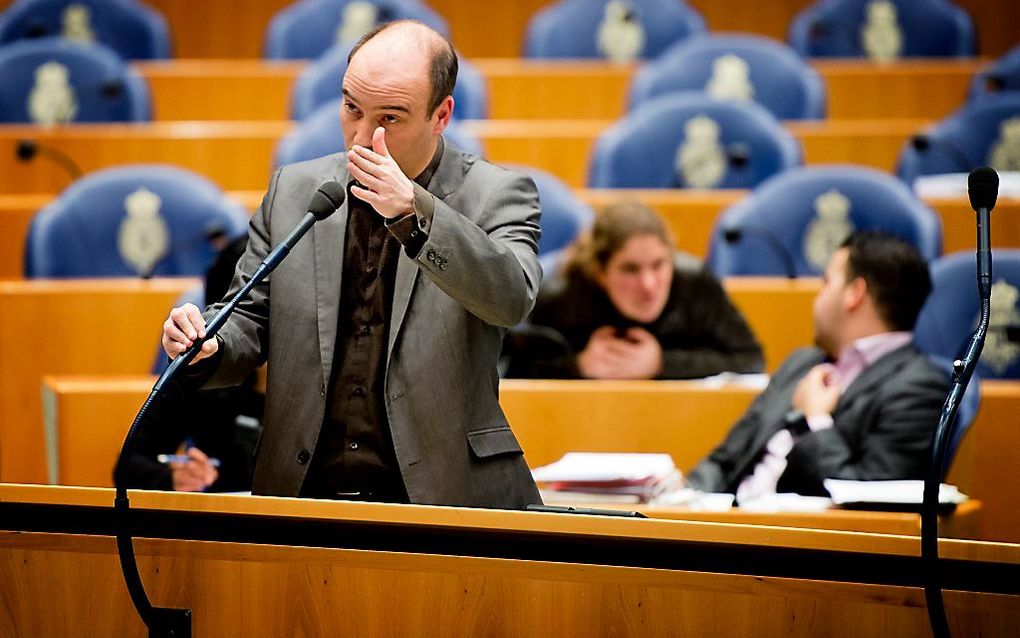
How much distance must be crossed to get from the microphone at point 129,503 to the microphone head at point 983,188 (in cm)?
59

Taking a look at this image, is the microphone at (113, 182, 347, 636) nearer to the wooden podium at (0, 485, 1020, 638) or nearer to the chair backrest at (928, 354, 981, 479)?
the wooden podium at (0, 485, 1020, 638)

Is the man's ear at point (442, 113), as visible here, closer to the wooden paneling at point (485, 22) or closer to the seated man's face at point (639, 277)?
the seated man's face at point (639, 277)

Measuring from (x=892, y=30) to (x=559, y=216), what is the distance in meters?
2.01

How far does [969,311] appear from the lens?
2693 mm

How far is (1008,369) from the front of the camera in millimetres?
2746

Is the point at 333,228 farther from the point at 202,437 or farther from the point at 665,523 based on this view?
the point at 202,437

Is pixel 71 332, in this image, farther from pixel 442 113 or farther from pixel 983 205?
pixel 983 205

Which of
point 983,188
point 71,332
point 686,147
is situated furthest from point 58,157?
point 983,188

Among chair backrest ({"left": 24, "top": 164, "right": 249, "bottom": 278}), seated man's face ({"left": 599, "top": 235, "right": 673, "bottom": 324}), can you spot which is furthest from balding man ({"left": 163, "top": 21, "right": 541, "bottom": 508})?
chair backrest ({"left": 24, "top": 164, "right": 249, "bottom": 278})

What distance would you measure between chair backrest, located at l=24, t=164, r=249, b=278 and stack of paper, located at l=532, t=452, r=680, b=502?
4.55 feet

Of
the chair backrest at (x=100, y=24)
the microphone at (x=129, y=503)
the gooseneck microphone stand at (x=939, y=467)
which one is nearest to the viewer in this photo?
the gooseneck microphone stand at (x=939, y=467)

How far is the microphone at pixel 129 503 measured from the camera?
4.14 ft

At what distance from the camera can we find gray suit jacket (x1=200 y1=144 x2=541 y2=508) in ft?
4.77

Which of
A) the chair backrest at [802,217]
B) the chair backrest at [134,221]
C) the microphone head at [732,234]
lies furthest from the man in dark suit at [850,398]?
the chair backrest at [134,221]
